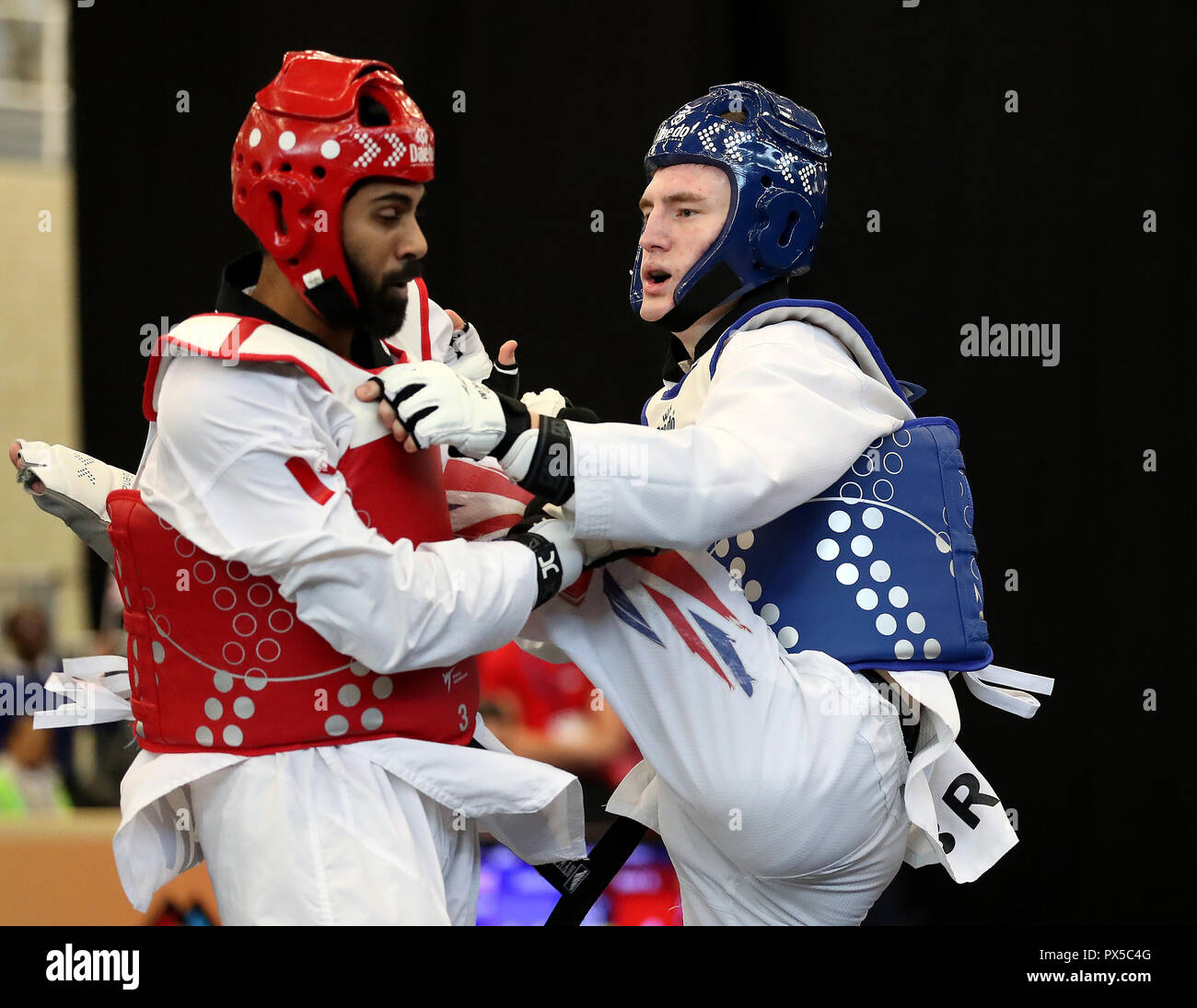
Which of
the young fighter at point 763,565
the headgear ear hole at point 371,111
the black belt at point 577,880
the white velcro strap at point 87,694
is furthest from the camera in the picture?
the black belt at point 577,880

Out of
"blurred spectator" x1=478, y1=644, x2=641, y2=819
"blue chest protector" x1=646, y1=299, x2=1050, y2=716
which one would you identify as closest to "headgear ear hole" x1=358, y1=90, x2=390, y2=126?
"blue chest protector" x1=646, y1=299, x2=1050, y2=716

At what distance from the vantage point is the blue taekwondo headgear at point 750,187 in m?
2.69

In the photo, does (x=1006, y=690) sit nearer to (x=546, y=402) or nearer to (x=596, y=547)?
(x=596, y=547)

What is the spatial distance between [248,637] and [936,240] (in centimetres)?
260

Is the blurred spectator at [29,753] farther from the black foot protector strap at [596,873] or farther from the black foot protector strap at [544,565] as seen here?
the black foot protector strap at [544,565]

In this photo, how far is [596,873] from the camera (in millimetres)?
2543

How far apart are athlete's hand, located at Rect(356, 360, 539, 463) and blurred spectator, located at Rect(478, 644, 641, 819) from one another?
1867mm

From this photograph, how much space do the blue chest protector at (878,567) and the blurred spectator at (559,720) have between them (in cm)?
149

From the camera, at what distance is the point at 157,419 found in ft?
7.06

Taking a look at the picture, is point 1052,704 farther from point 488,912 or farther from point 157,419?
point 157,419

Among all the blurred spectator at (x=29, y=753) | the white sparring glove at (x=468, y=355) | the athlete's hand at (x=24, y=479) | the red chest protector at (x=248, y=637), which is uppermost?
the white sparring glove at (x=468, y=355)

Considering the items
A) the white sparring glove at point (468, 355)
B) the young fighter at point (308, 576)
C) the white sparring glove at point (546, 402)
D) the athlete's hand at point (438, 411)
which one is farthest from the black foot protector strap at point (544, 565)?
the white sparring glove at point (468, 355)

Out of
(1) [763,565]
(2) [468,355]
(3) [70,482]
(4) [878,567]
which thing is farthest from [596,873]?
(3) [70,482]

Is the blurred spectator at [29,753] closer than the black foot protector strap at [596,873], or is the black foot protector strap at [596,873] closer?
the black foot protector strap at [596,873]
